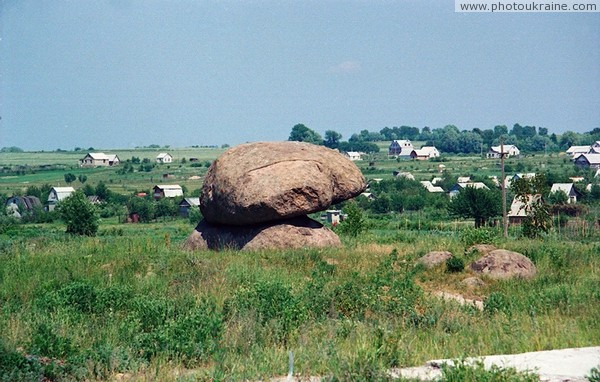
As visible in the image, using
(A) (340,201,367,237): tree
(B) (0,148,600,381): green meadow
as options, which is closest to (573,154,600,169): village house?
(A) (340,201,367,237): tree

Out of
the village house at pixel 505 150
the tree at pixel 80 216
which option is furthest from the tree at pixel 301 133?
the tree at pixel 80 216

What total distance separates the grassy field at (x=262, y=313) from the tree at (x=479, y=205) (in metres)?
33.9

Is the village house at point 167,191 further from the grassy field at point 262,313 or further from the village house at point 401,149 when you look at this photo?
the village house at point 401,149

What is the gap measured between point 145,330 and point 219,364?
3.01 m

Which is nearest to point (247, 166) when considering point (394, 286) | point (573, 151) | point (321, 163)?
point (321, 163)

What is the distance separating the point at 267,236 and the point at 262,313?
9.73 meters

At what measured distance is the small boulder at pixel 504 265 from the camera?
18.3 m

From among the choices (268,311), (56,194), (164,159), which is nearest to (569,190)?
(56,194)

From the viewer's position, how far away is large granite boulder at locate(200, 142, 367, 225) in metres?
22.9

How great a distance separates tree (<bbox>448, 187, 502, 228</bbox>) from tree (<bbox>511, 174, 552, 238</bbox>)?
24.3 metres

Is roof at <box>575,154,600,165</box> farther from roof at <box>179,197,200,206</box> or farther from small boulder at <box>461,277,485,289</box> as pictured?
small boulder at <box>461,277,485,289</box>

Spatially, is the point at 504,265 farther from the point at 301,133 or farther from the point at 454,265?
the point at 301,133

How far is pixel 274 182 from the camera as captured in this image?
906 inches

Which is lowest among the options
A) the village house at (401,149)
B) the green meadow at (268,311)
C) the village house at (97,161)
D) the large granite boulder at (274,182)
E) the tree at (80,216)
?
the village house at (401,149)
